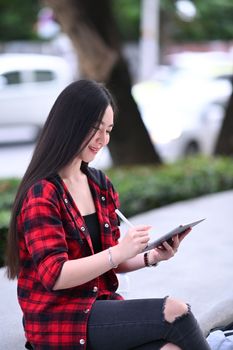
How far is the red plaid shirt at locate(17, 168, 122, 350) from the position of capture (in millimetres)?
2535

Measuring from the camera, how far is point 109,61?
834cm

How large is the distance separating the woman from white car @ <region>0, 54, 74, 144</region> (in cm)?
1312

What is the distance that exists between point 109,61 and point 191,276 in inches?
162

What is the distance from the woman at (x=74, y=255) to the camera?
2.54 meters

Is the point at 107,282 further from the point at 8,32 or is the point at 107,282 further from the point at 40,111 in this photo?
the point at 8,32

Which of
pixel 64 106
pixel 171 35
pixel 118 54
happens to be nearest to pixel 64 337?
pixel 64 106

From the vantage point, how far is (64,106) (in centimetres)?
270

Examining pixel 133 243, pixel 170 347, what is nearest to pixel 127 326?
pixel 170 347

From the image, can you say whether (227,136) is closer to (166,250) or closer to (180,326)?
(166,250)

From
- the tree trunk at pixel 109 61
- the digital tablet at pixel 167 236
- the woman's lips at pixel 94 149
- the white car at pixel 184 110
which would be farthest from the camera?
the white car at pixel 184 110

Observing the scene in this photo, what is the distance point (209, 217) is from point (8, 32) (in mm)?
21580

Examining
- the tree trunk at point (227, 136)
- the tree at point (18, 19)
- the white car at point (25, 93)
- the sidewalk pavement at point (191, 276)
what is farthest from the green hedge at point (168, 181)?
the tree at point (18, 19)

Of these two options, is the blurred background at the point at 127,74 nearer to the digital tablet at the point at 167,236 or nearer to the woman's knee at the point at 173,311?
the digital tablet at the point at 167,236

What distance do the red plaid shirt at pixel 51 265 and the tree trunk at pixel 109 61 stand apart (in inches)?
225
